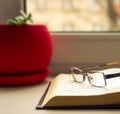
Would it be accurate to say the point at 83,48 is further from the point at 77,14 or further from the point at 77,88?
the point at 77,88

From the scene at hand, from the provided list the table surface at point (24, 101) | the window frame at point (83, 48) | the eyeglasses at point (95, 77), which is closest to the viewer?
the table surface at point (24, 101)

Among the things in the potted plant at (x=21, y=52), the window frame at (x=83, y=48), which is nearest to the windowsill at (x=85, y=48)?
the window frame at (x=83, y=48)

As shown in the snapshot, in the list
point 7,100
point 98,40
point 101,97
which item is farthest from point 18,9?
point 101,97

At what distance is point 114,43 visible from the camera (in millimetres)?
865

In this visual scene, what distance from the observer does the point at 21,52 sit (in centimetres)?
69

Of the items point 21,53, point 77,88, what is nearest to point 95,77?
point 77,88

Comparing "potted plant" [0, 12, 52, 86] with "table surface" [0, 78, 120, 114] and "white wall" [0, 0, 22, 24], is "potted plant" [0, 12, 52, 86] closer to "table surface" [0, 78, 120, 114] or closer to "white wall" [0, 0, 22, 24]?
"table surface" [0, 78, 120, 114]

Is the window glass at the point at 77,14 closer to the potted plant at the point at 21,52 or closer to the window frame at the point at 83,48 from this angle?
the window frame at the point at 83,48

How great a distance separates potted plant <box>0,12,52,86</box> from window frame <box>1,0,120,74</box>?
5.9 inches

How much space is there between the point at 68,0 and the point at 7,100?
501mm

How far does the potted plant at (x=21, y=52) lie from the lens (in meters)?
0.69

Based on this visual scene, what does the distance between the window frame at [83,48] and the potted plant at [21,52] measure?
0.15 meters

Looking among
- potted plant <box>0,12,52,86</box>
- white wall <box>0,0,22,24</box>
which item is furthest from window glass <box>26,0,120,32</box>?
potted plant <box>0,12,52,86</box>

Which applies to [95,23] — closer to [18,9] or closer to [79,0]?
[79,0]
